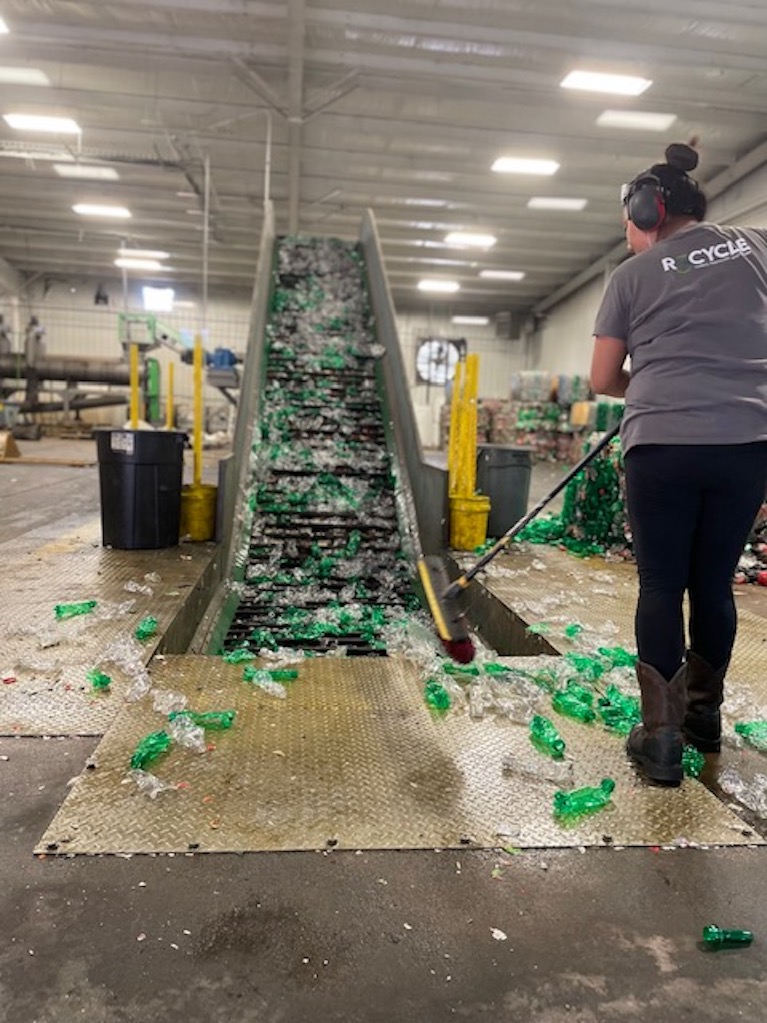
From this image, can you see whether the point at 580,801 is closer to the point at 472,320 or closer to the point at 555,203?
the point at 555,203

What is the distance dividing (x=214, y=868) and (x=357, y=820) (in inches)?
12.9

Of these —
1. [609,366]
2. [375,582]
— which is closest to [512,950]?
[609,366]

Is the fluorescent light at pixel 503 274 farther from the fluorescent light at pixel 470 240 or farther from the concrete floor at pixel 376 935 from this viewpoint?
the concrete floor at pixel 376 935

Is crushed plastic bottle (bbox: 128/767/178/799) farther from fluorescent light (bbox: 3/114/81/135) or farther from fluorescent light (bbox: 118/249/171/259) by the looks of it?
fluorescent light (bbox: 118/249/171/259)

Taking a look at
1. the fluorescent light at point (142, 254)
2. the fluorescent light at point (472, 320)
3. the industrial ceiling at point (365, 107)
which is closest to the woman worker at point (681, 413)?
the industrial ceiling at point (365, 107)

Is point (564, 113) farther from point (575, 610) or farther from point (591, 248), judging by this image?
point (575, 610)

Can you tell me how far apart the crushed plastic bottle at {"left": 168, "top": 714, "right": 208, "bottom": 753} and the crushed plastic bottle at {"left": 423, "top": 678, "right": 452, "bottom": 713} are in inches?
28.2

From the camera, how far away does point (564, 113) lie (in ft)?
31.5

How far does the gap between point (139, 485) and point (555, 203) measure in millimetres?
11668

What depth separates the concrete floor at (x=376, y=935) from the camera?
1043mm

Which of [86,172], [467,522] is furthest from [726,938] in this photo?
[86,172]

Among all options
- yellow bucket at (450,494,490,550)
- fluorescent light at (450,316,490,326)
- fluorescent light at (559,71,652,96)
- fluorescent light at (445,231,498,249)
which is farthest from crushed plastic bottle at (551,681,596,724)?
fluorescent light at (450,316,490,326)

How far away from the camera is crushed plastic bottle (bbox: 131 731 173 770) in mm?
1683

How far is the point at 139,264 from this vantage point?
721 inches
